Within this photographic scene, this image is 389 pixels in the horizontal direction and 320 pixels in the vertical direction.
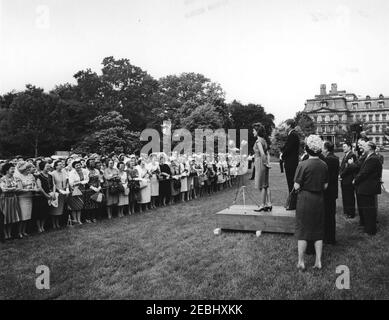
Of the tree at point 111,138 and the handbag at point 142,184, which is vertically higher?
the tree at point 111,138

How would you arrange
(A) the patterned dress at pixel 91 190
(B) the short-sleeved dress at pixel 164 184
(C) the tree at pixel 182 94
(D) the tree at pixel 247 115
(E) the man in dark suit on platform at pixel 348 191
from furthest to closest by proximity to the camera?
1. (D) the tree at pixel 247 115
2. (C) the tree at pixel 182 94
3. (B) the short-sleeved dress at pixel 164 184
4. (A) the patterned dress at pixel 91 190
5. (E) the man in dark suit on platform at pixel 348 191

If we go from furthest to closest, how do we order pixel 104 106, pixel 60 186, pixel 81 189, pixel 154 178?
pixel 104 106 < pixel 154 178 < pixel 81 189 < pixel 60 186

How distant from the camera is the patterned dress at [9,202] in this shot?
850 centimetres

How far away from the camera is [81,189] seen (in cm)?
1069

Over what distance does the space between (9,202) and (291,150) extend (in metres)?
7.08

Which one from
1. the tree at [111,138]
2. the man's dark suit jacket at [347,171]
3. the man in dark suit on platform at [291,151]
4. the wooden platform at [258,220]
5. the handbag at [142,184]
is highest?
the tree at [111,138]

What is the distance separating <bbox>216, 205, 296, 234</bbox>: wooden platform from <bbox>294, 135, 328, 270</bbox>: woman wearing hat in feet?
6.39

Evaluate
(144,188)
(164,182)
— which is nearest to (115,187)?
(144,188)

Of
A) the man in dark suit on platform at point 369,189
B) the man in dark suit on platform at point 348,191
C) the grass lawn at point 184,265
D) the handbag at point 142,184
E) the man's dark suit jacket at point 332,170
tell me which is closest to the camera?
the grass lawn at point 184,265

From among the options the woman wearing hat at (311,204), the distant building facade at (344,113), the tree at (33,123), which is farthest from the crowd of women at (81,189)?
the distant building facade at (344,113)

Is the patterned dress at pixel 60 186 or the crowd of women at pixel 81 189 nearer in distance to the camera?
the crowd of women at pixel 81 189

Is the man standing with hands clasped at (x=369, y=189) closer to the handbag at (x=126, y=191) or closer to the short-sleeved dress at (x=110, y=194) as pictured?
the handbag at (x=126, y=191)

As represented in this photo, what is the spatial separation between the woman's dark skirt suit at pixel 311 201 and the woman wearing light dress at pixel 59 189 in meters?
6.97

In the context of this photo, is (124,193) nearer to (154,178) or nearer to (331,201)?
(154,178)
